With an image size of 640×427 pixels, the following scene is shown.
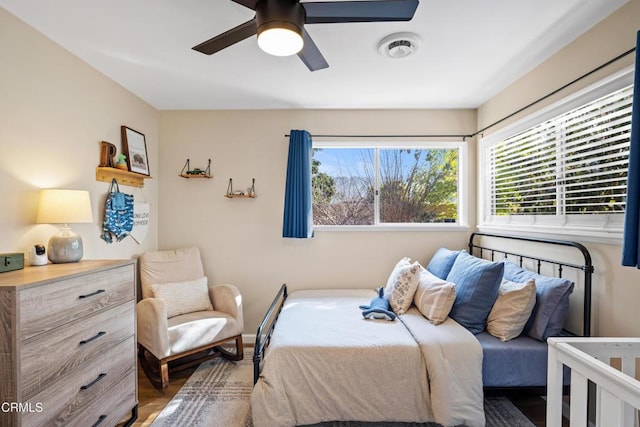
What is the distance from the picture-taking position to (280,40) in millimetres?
1368

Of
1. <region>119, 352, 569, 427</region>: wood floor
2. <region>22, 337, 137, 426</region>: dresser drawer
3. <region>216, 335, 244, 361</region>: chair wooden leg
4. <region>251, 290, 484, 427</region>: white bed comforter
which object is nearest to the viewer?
<region>22, 337, 137, 426</region>: dresser drawer

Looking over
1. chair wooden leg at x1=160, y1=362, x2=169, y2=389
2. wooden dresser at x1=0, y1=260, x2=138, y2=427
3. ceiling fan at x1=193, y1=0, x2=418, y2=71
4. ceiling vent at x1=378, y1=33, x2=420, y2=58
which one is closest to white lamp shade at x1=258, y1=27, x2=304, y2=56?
ceiling fan at x1=193, y1=0, x2=418, y2=71

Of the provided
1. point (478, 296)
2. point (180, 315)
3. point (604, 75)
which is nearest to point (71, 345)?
point (180, 315)

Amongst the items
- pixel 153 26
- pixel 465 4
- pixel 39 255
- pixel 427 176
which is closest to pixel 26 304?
pixel 39 255

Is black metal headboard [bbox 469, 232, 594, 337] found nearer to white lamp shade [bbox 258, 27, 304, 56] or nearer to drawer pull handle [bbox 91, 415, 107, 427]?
white lamp shade [bbox 258, 27, 304, 56]

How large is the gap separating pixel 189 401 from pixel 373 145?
9.36 feet

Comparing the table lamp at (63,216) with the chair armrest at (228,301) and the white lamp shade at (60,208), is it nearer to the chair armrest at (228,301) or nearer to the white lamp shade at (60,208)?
the white lamp shade at (60,208)

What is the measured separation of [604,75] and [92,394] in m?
3.47

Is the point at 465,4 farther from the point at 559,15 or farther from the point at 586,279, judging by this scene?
the point at 586,279

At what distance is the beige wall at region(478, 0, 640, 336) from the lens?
1.60 m

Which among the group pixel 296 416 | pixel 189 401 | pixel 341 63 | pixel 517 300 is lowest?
pixel 189 401

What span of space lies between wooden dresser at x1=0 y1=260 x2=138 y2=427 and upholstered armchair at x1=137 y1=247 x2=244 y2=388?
11.4 inches

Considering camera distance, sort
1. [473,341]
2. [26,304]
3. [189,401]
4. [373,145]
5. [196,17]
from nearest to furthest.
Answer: [26,304] < [196,17] < [473,341] < [189,401] < [373,145]

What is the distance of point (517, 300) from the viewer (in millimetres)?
1957
